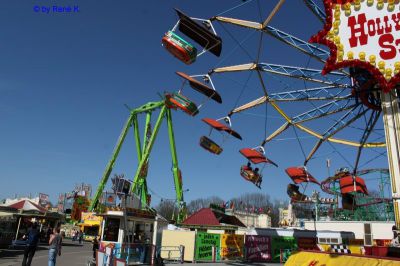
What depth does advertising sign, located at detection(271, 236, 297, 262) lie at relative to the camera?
25.7 meters

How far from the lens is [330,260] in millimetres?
10594

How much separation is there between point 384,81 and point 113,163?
109 ft

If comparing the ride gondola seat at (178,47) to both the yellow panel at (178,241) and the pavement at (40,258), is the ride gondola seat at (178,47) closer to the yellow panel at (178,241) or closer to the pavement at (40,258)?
the yellow panel at (178,241)

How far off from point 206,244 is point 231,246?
6.66ft

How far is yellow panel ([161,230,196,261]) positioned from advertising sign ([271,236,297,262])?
646 centimetres

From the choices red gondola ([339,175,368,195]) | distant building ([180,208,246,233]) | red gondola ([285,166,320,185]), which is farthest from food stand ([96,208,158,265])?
red gondola ([339,175,368,195])

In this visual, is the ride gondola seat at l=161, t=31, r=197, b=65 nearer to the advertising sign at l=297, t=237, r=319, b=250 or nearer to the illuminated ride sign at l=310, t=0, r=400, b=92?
the illuminated ride sign at l=310, t=0, r=400, b=92

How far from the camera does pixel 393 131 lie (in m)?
13.9

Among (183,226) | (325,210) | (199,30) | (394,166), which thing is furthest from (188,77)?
(325,210)

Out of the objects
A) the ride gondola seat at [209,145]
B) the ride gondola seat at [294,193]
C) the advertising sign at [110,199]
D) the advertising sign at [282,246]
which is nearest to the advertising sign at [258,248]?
the advertising sign at [282,246]

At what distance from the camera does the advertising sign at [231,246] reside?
24358mm

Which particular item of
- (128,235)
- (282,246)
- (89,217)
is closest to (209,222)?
(282,246)

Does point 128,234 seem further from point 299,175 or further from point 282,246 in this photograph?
point 282,246

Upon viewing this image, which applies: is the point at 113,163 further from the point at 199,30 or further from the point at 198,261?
the point at 199,30
